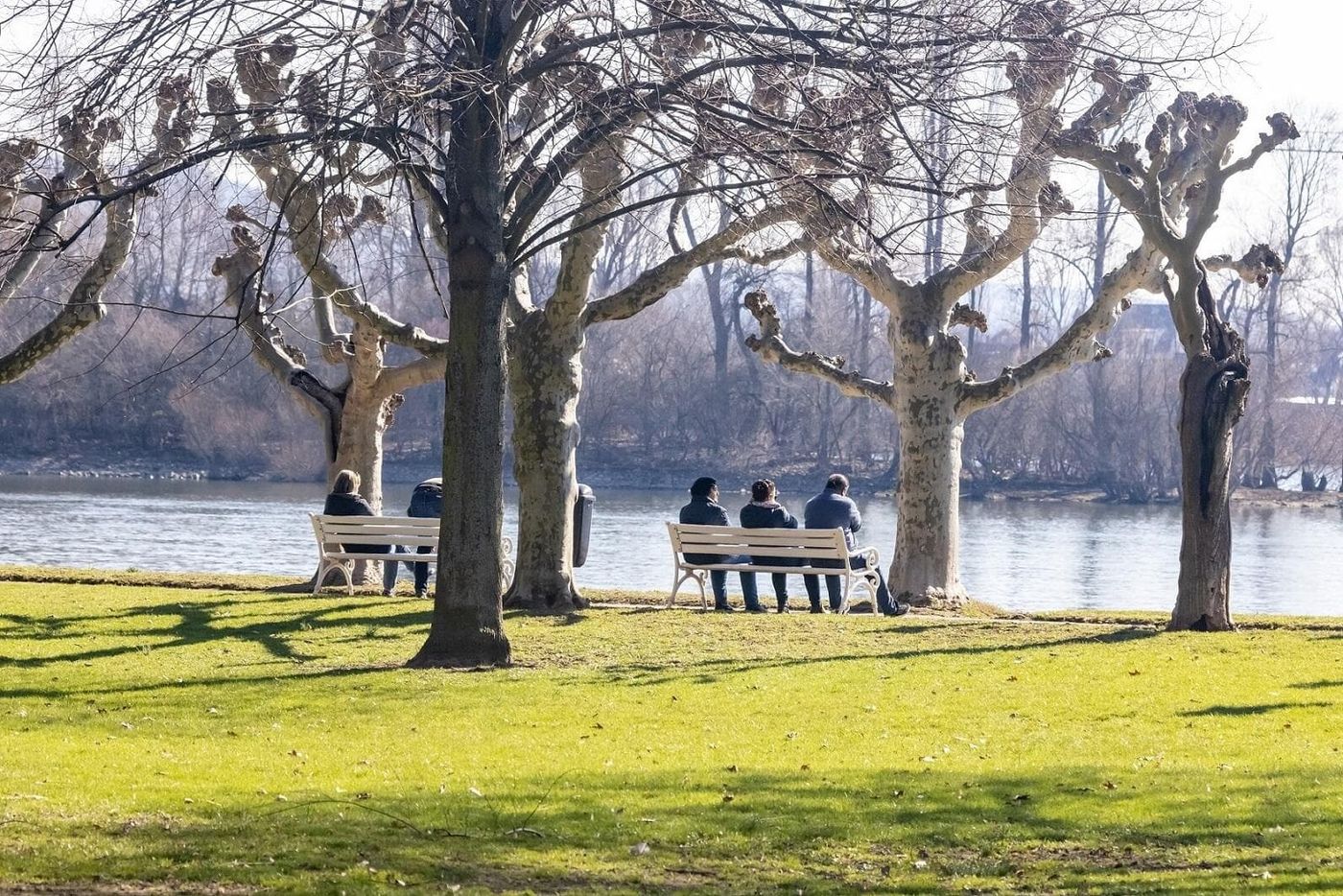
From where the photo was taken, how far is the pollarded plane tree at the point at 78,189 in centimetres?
1073

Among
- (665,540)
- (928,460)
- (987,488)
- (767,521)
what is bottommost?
(665,540)

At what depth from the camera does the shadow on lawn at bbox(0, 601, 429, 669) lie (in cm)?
1282

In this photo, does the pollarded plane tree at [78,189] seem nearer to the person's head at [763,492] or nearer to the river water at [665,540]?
the person's head at [763,492]

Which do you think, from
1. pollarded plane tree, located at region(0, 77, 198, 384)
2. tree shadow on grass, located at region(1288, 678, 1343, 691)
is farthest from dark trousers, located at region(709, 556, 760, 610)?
tree shadow on grass, located at region(1288, 678, 1343, 691)

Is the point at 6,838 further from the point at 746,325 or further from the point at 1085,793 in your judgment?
the point at 746,325

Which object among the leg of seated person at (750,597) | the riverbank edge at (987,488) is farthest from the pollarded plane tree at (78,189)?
the riverbank edge at (987,488)

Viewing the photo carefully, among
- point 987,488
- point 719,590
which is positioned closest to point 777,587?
point 719,590

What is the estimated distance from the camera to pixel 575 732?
945 centimetres

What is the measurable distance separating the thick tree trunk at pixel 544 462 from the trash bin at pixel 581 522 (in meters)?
2.77

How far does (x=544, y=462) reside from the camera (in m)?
16.4

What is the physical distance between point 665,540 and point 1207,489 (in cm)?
2550

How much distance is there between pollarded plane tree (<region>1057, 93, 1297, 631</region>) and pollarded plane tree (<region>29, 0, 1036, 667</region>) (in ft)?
16.1

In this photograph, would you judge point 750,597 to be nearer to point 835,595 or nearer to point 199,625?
point 835,595

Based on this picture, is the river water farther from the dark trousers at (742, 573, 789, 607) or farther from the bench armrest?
the bench armrest
